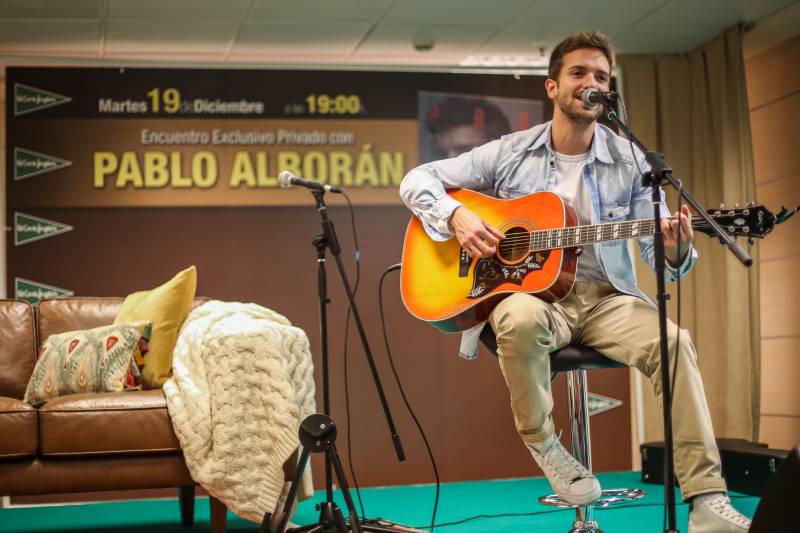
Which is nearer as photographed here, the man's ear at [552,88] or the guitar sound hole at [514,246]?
the guitar sound hole at [514,246]

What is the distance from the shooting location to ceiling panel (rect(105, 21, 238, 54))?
16.4 ft

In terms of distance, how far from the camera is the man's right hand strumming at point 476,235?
2.86 metres

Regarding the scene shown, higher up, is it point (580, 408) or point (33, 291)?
point (33, 291)

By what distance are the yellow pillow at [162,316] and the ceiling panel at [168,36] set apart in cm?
164

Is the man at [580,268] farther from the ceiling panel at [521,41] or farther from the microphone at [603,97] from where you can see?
the ceiling panel at [521,41]

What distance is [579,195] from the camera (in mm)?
2932

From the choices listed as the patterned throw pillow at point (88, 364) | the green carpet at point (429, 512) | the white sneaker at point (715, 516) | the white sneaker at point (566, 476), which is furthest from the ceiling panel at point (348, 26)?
the white sneaker at point (715, 516)

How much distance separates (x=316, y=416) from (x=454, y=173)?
937mm

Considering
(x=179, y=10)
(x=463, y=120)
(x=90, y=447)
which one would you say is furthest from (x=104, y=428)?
(x=463, y=120)

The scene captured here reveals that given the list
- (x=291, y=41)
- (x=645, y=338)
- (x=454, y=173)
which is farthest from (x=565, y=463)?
(x=291, y=41)

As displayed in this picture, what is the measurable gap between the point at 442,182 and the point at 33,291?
105 inches

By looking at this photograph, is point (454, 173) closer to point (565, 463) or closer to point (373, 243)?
point (565, 463)

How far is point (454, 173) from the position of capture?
10.4 feet

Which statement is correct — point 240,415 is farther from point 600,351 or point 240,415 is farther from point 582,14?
point 582,14
